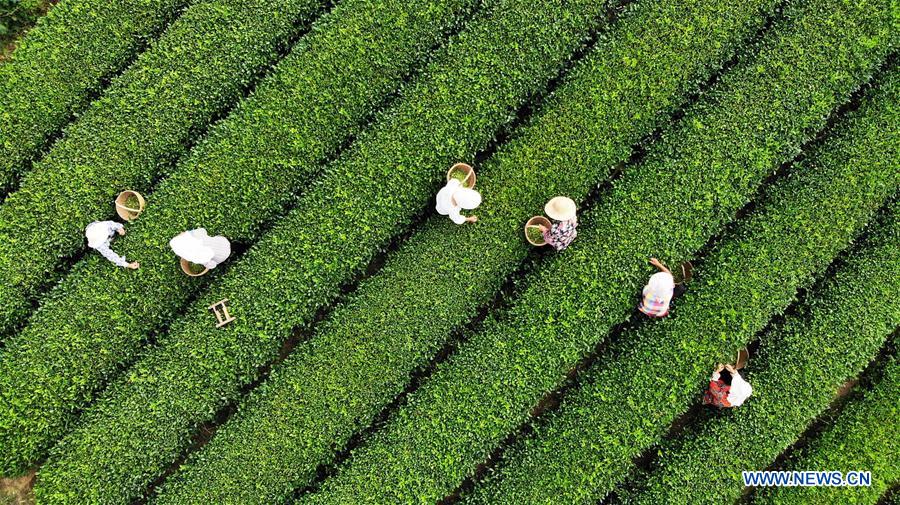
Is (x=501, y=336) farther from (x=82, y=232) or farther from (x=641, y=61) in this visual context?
(x=82, y=232)

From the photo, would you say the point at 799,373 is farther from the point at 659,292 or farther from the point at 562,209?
the point at 562,209

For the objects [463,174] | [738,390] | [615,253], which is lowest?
[738,390]

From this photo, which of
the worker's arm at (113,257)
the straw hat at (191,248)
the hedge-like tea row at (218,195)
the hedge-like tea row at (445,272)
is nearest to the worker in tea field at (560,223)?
the hedge-like tea row at (445,272)

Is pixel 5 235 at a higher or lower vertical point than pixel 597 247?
lower

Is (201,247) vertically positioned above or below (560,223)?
below

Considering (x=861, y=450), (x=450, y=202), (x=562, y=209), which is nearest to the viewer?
(x=562, y=209)

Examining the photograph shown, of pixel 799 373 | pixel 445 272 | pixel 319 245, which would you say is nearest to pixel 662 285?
pixel 799 373

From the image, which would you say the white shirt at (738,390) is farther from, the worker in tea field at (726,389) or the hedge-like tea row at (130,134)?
the hedge-like tea row at (130,134)

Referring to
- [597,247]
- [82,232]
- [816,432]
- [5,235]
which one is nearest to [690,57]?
[597,247]
